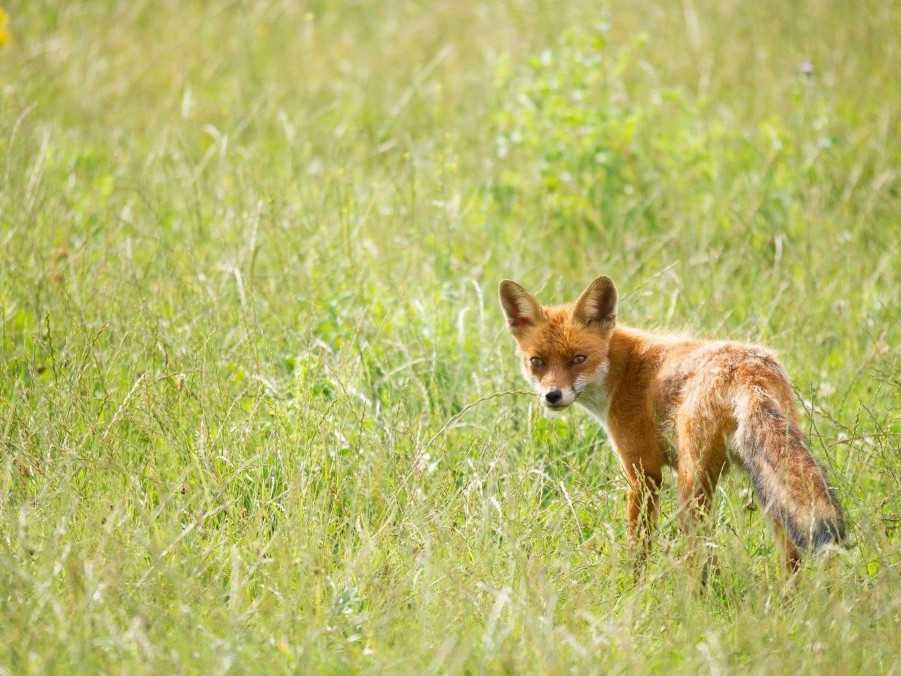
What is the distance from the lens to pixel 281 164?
8.10 metres

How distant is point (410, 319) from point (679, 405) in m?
1.71

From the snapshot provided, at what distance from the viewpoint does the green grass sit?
12.4ft

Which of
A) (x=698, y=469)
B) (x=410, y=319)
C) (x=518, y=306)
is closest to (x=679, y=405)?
(x=698, y=469)

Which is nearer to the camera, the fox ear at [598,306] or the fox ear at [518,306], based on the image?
the fox ear at [598,306]

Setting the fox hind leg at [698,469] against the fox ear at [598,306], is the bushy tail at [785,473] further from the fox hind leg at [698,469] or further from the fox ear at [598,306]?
the fox ear at [598,306]

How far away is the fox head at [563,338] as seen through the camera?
16.4 feet

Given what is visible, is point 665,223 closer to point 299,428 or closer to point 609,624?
point 299,428

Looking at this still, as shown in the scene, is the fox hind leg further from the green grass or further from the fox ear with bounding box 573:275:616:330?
the fox ear with bounding box 573:275:616:330

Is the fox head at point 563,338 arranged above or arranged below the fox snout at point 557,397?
above

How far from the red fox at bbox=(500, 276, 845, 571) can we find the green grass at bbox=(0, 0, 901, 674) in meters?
0.22

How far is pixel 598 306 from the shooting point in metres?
5.16

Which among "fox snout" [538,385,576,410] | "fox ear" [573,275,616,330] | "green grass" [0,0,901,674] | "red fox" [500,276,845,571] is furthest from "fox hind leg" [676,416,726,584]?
"fox ear" [573,275,616,330]

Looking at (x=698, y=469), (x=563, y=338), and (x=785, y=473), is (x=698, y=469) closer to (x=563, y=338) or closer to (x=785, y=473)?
(x=785, y=473)

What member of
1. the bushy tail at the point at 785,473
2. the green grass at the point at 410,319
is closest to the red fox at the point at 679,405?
the bushy tail at the point at 785,473
